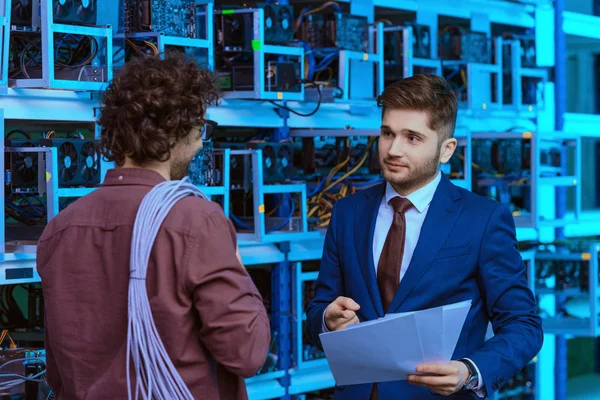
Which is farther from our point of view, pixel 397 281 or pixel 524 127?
pixel 524 127

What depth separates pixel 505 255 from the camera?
89.4 inches

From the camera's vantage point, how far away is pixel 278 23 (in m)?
4.09

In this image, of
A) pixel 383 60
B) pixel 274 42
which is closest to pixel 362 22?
pixel 383 60

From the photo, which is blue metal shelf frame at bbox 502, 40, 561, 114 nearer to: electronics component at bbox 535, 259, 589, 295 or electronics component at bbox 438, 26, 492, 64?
electronics component at bbox 438, 26, 492, 64

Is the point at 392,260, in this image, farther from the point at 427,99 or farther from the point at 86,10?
the point at 86,10

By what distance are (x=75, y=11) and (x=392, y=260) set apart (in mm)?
1630

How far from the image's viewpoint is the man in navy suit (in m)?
2.23

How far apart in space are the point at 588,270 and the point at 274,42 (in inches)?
94.2

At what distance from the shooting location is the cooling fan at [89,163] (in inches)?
132

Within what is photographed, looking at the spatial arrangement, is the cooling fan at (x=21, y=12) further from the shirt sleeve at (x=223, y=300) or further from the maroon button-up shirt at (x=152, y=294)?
the shirt sleeve at (x=223, y=300)

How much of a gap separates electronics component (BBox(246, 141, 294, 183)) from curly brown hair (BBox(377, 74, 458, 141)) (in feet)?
5.62

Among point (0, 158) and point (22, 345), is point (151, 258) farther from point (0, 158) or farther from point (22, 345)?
point (22, 345)

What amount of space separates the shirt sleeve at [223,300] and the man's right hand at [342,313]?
0.48 m

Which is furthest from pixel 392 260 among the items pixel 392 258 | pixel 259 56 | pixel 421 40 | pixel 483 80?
pixel 483 80
